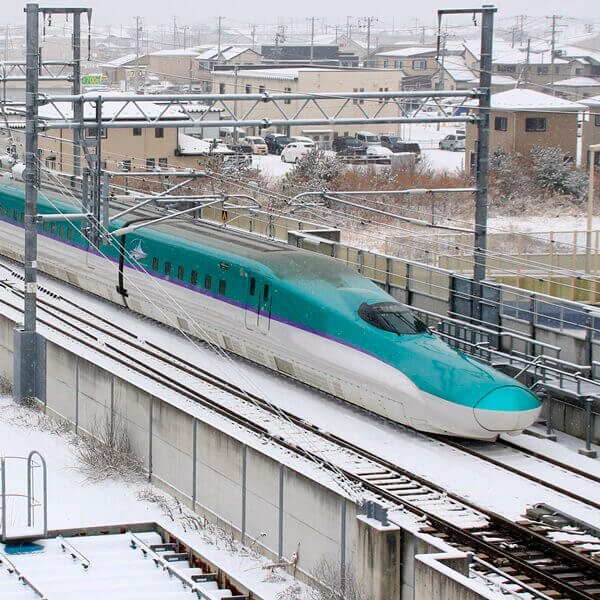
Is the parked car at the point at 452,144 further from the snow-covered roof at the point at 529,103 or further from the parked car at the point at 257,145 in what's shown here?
the snow-covered roof at the point at 529,103

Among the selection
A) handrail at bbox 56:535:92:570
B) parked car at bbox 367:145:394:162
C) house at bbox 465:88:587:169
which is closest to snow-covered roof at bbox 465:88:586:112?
house at bbox 465:88:587:169

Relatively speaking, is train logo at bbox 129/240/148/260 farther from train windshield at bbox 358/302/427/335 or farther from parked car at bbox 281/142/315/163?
parked car at bbox 281/142/315/163

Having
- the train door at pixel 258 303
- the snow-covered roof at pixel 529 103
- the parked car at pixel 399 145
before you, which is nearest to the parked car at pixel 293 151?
the parked car at pixel 399 145

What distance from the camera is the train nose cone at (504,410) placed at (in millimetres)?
20484

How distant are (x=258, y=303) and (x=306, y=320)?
1867mm

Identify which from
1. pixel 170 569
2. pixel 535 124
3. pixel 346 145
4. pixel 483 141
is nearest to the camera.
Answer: pixel 170 569

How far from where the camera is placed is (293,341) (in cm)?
2412

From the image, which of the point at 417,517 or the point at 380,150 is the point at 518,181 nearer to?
the point at 380,150

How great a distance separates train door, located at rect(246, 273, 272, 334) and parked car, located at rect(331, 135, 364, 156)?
55197mm

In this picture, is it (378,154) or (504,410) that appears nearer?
(504,410)

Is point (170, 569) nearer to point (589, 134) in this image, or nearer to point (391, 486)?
point (391, 486)

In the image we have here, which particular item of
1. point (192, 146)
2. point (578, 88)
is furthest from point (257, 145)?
point (578, 88)

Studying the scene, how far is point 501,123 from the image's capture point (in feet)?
237

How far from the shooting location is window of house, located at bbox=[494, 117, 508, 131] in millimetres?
71938
